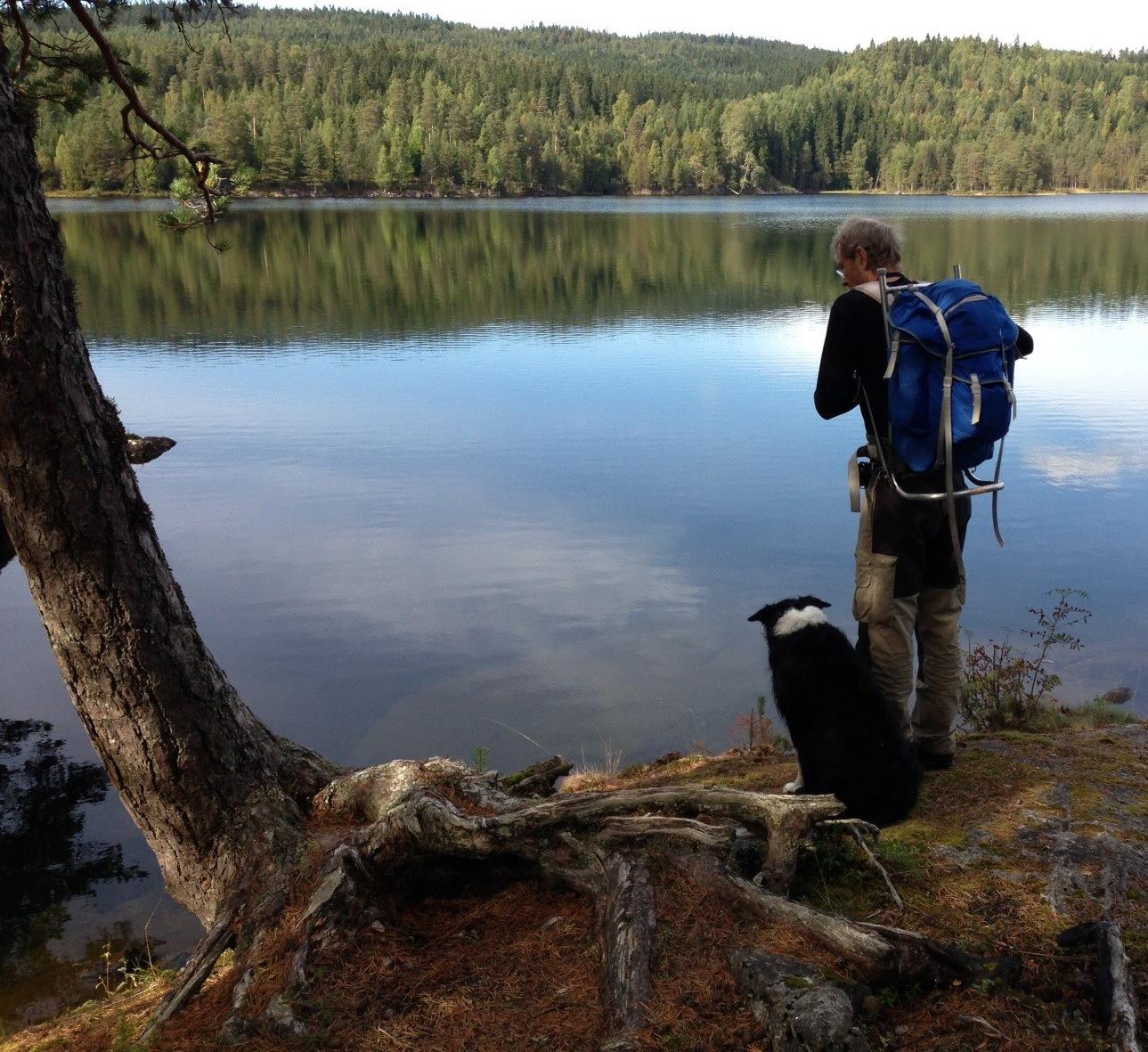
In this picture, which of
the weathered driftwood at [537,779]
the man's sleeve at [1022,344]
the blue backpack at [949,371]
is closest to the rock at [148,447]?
the weathered driftwood at [537,779]

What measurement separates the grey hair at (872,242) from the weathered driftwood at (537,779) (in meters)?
2.53

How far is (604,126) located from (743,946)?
13231cm

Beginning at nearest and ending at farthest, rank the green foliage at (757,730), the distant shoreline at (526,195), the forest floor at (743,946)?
1. the forest floor at (743,946)
2. the green foliage at (757,730)
3. the distant shoreline at (526,195)

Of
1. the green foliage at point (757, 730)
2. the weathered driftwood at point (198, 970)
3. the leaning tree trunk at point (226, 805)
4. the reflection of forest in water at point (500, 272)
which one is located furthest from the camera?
the reflection of forest in water at point (500, 272)

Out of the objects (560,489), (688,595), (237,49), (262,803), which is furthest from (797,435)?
(237,49)

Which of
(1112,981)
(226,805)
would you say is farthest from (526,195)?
(1112,981)

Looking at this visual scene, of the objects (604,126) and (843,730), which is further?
(604,126)

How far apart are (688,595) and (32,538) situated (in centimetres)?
615

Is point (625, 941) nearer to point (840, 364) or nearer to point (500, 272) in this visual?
point (840, 364)

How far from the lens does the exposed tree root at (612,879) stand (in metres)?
2.58

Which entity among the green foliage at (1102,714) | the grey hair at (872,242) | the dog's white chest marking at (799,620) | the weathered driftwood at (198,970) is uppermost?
the grey hair at (872,242)

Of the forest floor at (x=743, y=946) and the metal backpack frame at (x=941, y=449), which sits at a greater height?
the metal backpack frame at (x=941, y=449)

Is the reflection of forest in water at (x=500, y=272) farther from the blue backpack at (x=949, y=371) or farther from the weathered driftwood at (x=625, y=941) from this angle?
the weathered driftwood at (x=625, y=941)

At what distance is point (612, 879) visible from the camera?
10.0ft
